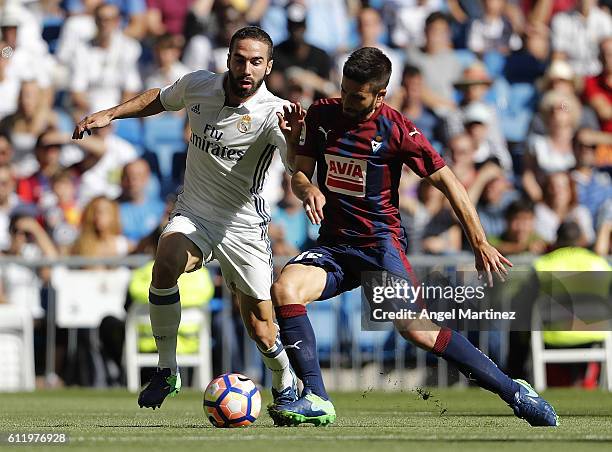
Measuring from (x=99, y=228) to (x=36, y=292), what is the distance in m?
1.09

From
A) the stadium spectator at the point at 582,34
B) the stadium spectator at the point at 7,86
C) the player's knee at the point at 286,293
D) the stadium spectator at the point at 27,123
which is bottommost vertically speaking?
the player's knee at the point at 286,293

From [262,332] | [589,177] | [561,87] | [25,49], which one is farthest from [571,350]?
[25,49]

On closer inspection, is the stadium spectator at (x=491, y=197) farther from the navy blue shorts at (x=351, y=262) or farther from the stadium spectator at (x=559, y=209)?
the navy blue shorts at (x=351, y=262)

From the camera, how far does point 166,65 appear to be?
18.2 m

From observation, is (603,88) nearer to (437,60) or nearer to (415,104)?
(437,60)

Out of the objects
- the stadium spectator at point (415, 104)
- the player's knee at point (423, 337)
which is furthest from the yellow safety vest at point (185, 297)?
the player's knee at point (423, 337)

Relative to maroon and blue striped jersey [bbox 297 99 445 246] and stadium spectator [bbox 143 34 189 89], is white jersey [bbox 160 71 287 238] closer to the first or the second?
maroon and blue striped jersey [bbox 297 99 445 246]

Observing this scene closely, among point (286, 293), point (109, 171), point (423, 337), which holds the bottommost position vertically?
point (423, 337)

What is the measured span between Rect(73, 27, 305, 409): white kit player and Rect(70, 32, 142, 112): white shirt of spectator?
866cm

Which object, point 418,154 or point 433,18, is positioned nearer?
point 418,154

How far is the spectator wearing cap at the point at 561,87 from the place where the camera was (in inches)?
708

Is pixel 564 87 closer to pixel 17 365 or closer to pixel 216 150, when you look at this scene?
pixel 17 365

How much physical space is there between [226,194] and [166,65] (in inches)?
338

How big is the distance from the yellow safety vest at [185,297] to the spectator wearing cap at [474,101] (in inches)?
175
